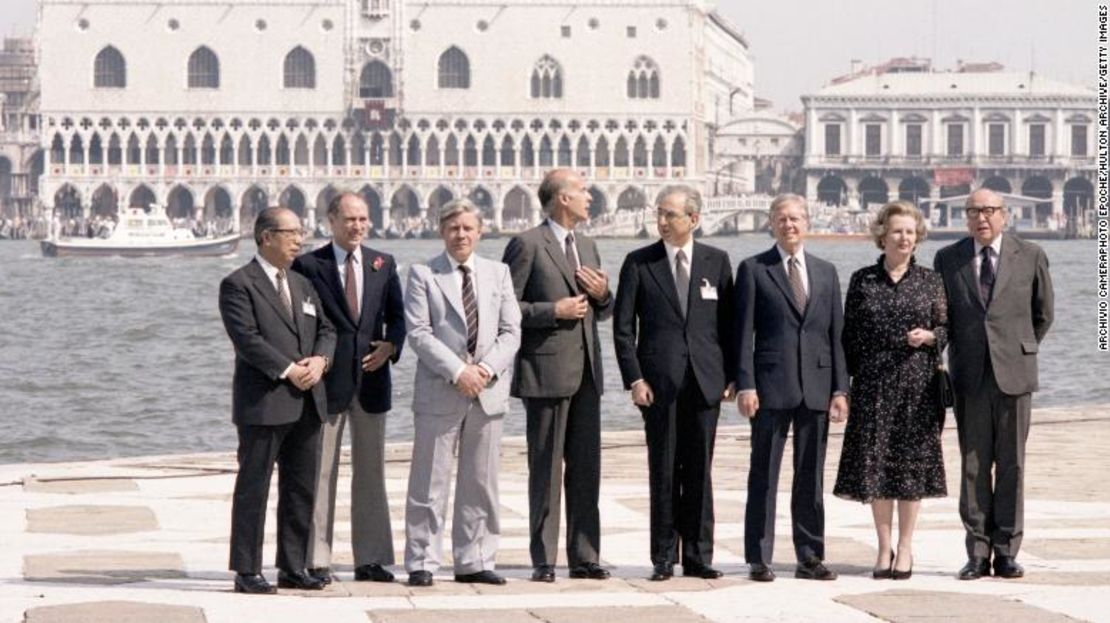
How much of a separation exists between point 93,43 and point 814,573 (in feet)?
386

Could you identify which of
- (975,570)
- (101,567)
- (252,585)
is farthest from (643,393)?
(101,567)

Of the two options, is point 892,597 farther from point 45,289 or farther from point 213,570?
point 45,289

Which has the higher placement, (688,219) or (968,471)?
(688,219)

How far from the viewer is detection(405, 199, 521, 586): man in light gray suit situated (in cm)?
976

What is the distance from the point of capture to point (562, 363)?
993 centimetres

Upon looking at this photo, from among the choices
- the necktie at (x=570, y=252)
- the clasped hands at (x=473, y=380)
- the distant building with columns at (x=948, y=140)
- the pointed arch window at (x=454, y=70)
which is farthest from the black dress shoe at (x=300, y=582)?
the distant building with columns at (x=948, y=140)

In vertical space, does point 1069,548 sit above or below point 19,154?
below

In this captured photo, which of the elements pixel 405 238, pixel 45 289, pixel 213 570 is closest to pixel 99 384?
pixel 213 570

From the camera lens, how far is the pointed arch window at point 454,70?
12494 centimetres

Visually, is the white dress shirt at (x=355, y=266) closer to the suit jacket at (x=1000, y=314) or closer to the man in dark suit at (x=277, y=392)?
the man in dark suit at (x=277, y=392)

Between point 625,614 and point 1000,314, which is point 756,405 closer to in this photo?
point 1000,314

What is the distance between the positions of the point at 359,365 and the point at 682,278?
1.31 metres

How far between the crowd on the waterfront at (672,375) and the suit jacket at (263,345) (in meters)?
0.09

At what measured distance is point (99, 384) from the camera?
120ft
